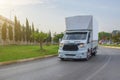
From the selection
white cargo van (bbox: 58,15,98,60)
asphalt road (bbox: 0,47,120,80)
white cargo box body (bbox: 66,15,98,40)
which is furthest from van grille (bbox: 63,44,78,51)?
asphalt road (bbox: 0,47,120,80)

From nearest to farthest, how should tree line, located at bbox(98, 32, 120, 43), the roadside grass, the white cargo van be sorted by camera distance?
the white cargo van → the roadside grass → tree line, located at bbox(98, 32, 120, 43)

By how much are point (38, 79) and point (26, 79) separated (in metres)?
0.51

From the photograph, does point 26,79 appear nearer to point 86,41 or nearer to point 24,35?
point 86,41

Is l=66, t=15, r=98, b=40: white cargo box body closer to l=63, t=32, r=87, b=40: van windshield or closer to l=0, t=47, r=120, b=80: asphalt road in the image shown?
l=63, t=32, r=87, b=40: van windshield

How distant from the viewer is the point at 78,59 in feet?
73.0

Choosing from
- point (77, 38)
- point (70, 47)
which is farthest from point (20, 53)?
point (70, 47)

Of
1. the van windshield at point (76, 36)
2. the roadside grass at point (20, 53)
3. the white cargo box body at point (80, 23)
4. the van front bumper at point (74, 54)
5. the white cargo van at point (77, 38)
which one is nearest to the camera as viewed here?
the van front bumper at point (74, 54)

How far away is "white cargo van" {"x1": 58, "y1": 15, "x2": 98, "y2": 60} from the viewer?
2045 cm

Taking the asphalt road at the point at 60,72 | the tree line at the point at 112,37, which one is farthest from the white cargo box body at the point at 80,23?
the tree line at the point at 112,37

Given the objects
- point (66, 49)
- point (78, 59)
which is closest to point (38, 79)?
point (66, 49)

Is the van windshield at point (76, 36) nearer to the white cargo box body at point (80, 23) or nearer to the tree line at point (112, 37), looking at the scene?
the white cargo box body at point (80, 23)

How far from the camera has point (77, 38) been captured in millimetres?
21516

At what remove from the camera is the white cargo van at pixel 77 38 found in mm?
20445

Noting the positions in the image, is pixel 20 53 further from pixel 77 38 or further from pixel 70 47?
pixel 70 47
